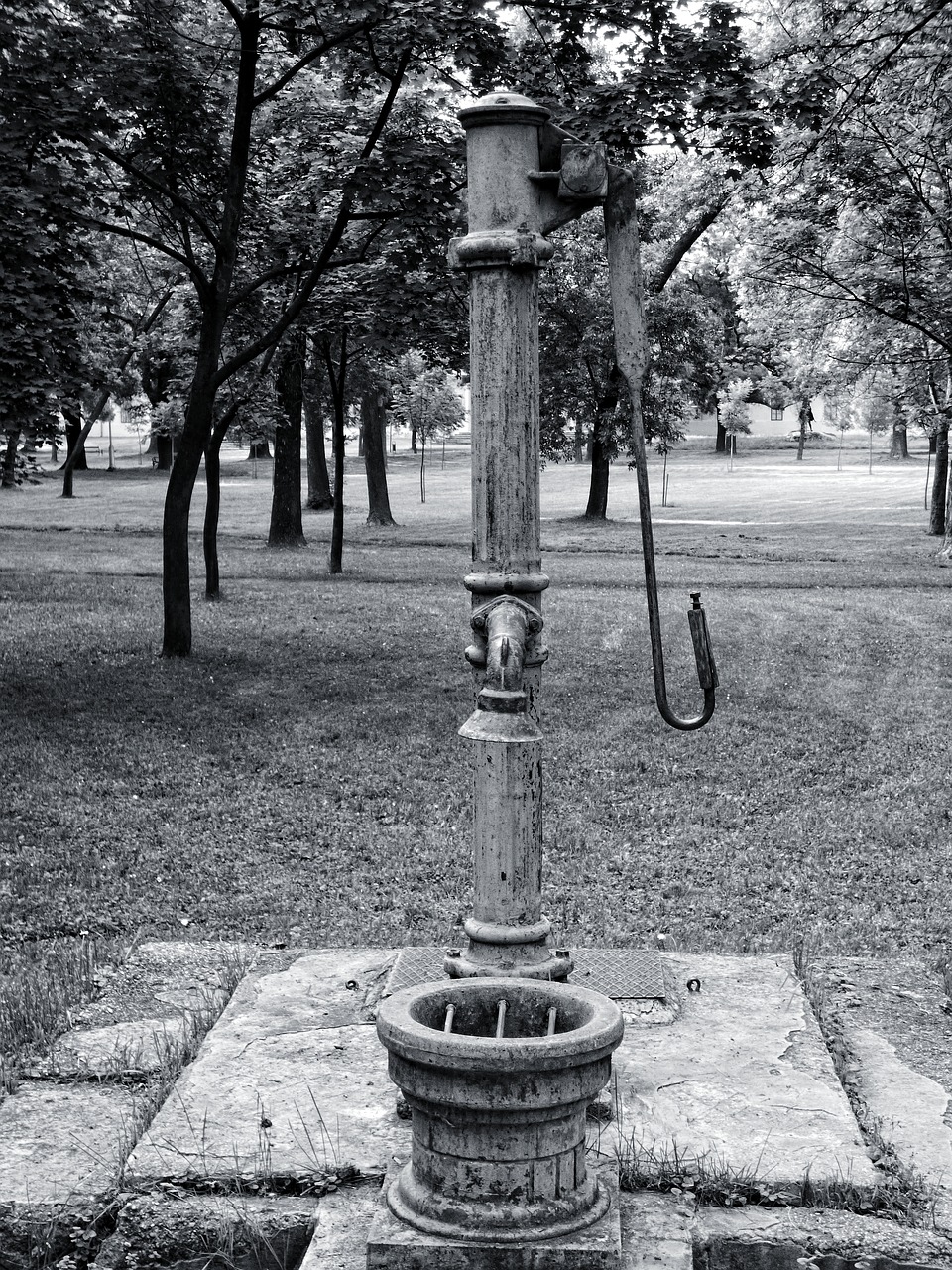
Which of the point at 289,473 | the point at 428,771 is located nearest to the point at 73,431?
the point at 289,473

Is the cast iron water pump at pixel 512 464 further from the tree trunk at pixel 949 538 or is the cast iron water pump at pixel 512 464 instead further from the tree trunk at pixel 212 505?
the tree trunk at pixel 949 538

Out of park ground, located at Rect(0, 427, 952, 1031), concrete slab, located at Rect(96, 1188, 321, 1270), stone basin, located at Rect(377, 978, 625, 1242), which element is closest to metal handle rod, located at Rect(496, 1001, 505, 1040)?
stone basin, located at Rect(377, 978, 625, 1242)

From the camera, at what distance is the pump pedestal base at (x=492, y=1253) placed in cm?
265

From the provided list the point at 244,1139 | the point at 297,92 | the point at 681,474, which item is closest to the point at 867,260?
the point at 297,92

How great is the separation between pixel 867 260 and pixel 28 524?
72.4 feet

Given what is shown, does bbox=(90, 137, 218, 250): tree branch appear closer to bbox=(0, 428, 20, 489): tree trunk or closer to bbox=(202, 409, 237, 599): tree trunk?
bbox=(0, 428, 20, 489): tree trunk

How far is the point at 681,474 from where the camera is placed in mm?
56281

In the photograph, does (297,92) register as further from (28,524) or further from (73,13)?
(28,524)

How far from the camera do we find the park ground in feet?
20.8

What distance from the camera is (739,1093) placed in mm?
3521

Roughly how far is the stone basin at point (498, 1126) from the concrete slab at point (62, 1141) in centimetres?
78

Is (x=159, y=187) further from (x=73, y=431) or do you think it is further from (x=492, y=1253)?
(x=73, y=431)

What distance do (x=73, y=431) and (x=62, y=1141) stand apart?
33689mm

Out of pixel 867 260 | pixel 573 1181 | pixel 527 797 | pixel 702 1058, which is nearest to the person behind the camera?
pixel 573 1181
